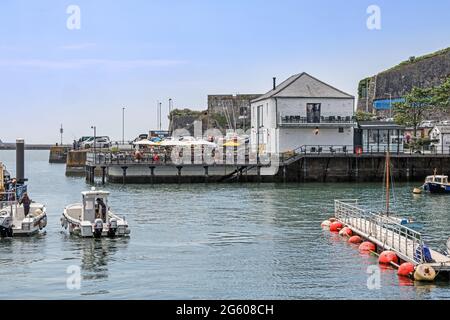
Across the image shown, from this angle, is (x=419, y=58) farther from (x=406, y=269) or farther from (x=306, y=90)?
(x=406, y=269)

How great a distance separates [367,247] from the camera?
37688 millimetres

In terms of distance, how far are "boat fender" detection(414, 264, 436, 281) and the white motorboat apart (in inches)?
806

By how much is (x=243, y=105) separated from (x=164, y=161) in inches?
2921

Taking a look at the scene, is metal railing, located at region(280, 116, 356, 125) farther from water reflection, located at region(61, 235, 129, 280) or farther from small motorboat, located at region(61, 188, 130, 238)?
water reflection, located at region(61, 235, 129, 280)

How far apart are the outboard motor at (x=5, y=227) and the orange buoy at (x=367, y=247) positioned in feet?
56.0

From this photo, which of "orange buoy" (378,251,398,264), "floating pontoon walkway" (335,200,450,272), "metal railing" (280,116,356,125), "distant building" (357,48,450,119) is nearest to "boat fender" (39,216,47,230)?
"floating pontoon walkway" (335,200,450,272)

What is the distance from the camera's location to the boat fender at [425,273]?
1187 inches

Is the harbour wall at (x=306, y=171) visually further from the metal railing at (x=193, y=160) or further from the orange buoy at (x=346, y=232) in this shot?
the orange buoy at (x=346, y=232)

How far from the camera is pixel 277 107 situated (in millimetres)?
89312

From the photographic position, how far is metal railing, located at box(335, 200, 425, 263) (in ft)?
106

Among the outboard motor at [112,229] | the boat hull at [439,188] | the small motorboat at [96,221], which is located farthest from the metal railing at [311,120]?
the outboard motor at [112,229]

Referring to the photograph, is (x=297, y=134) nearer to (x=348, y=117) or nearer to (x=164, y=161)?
(x=348, y=117)

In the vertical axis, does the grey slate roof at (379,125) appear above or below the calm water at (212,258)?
above

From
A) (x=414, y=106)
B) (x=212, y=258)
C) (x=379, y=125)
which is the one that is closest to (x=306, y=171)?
(x=379, y=125)
